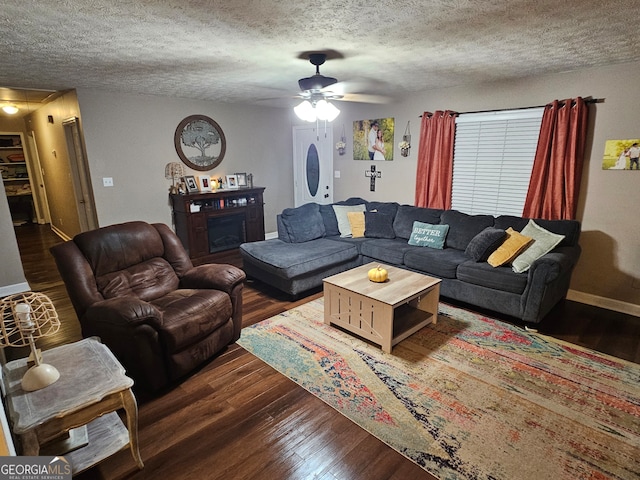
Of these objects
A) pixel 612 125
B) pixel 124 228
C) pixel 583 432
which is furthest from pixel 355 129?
pixel 583 432

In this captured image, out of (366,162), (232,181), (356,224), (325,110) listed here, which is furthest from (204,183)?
(325,110)

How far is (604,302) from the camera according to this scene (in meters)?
3.61

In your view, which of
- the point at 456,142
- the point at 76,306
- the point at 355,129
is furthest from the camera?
the point at 355,129

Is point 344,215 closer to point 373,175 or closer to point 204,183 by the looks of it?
point 373,175

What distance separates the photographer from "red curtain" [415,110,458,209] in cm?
448

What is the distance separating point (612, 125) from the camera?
3.35m

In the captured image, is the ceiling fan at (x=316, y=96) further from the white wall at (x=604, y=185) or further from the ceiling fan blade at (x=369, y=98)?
the white wall at (x=604, y=185)

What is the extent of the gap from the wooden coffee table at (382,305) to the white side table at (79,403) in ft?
5.82

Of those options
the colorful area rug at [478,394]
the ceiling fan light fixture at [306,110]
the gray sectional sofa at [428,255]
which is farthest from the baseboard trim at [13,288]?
the ceiling fan light fixture at [306,110]

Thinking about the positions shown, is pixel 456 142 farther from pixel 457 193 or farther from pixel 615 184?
pixel 615 184

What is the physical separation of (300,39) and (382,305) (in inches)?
81.5

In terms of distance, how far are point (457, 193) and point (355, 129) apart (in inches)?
78.1

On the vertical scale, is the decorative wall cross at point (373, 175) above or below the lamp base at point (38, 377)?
above

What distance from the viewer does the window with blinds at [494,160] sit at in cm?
394
